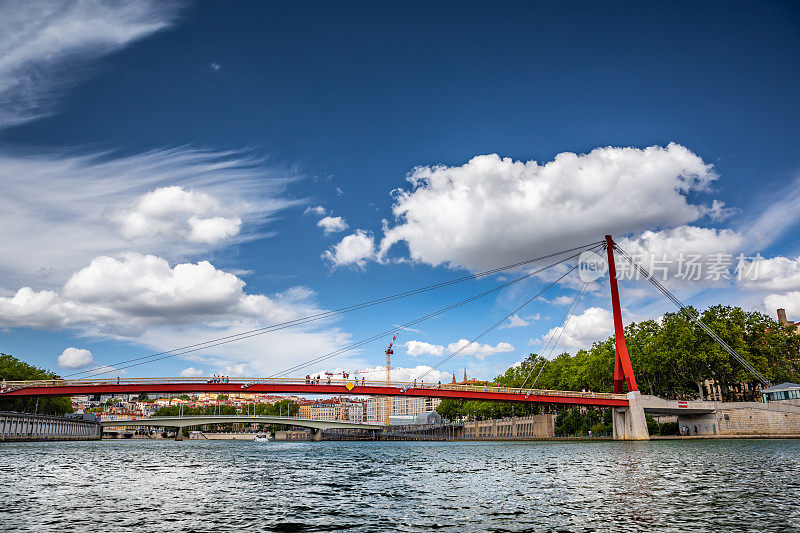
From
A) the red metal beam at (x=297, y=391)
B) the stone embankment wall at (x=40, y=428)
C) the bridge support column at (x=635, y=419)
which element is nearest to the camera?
the red metal beam at (x=297, y=391)

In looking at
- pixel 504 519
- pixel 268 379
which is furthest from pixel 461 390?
pixel 504 519

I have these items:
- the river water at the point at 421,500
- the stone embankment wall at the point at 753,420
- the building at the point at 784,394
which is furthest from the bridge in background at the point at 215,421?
the river water at the point at 421,500

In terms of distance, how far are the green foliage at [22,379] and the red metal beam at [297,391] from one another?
34.7 m

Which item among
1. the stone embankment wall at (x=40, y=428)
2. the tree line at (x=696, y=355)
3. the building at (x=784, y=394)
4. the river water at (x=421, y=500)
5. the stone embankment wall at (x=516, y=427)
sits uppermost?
the tree line at (x=696, y=355)

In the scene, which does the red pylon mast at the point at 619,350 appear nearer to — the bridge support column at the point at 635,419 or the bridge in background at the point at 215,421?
the bridge support column at the point at 635,419

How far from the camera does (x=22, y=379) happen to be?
9888 cm

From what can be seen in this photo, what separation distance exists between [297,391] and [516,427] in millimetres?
77932

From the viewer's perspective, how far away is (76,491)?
22391mm

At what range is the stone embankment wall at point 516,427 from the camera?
388 ft

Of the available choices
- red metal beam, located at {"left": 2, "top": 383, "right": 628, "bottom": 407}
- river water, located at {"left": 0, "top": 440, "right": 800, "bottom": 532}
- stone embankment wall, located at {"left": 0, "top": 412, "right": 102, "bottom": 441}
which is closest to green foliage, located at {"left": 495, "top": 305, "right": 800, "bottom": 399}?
red metal beam, located at {"left": 2, "top": 383, "right": 628, "bottom": 407}

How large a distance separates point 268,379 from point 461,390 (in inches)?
956

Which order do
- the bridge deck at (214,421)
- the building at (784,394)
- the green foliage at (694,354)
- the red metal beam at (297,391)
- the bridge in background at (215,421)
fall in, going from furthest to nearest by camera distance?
the bridge in background at (215,421), the bridge deck at (214,421), the green foliage at (694,354), the building at (784,394), the red metal beam at (297,391)

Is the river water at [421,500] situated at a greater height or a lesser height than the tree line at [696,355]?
lesser

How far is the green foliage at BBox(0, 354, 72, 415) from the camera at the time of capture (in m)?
97.4
